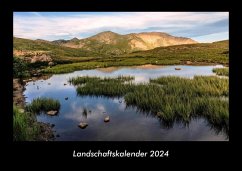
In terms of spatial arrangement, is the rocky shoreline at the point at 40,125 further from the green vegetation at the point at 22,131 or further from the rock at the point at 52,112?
the rock at the point at 52,112

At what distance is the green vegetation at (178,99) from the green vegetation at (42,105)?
6.96ft

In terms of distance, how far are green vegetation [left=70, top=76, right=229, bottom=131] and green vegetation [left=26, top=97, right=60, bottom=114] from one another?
212cm

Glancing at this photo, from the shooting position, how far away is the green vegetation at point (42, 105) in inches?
297

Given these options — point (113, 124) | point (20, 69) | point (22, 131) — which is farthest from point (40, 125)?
point (20, 69)

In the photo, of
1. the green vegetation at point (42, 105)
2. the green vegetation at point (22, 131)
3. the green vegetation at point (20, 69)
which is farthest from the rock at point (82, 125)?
the green vegetation at point (20, 69)

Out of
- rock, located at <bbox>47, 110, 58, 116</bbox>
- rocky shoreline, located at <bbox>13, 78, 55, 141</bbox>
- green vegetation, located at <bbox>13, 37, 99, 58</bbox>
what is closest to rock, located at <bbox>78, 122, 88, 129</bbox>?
rocky shoreline, located at <bbox>13, 78, 55, 141</bbox>

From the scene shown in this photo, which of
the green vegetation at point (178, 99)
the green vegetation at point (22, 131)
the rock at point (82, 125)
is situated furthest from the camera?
the rock at point (82, 125)

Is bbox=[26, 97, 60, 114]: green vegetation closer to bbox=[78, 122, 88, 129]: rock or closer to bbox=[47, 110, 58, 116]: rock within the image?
bbox=[47, 110, 58, 116]: rock

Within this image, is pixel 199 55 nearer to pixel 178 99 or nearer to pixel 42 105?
pixel 178 99

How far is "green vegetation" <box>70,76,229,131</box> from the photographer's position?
6.73 metres
